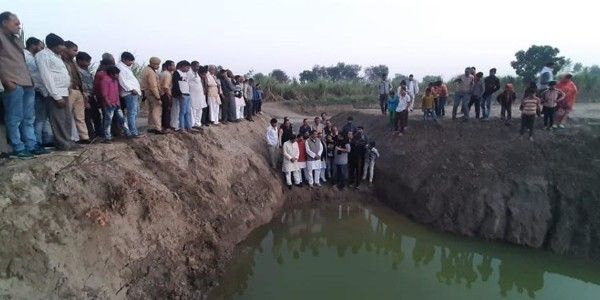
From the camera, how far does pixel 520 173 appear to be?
918cm

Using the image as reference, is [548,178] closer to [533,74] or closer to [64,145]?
[64,145]

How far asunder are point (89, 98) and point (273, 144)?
477cm

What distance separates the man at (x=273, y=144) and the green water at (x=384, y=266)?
158 cm

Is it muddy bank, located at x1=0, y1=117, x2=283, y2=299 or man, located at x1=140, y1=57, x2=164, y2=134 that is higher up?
man, located at x1=140, y1=57, x2=164, y2=134

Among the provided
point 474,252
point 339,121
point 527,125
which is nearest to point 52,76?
point 474,252

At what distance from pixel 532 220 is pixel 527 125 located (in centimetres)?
256

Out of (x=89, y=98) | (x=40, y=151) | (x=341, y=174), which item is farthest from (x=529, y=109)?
(x=40, y=151)

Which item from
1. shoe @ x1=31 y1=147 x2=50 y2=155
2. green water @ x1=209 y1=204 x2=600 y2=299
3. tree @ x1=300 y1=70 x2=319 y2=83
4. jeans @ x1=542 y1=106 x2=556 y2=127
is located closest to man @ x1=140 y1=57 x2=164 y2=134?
shoe @ x1=31 y1=147 x2=50 y2=155

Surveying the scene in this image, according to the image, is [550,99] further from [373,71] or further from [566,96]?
[373,71]

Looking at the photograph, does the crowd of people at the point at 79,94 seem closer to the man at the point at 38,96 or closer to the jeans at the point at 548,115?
the man at the point at 38,96

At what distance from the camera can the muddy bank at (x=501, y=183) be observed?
8.41 m

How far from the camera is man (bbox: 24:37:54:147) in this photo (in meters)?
5.38

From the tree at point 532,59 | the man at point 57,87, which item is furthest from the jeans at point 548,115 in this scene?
the tree at point 532,59

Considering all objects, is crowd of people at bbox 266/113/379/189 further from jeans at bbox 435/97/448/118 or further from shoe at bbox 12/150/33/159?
shoe at bbox 12/150/33/159
